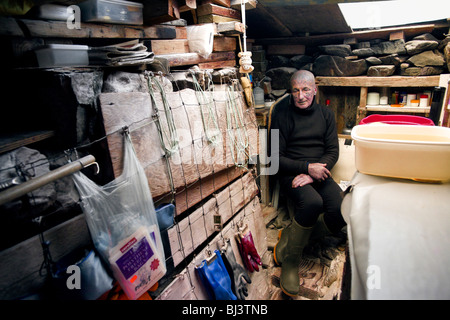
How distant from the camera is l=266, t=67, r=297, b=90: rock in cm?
480

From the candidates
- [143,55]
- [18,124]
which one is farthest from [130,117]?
[18,124]

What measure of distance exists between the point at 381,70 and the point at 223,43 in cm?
259

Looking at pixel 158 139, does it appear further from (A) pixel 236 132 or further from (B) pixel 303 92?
(B) pixel 303 92

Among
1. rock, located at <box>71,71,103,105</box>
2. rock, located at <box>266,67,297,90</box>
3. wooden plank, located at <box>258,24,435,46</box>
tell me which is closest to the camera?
rock, located at <box>71,71,103,105</box>

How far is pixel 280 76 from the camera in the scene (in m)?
4.87

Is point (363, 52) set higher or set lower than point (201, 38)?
lower

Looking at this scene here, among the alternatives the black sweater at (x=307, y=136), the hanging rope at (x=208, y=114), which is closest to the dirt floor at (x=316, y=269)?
the black sweater at (x=307, y=136)

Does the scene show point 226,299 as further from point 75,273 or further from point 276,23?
point 276,23

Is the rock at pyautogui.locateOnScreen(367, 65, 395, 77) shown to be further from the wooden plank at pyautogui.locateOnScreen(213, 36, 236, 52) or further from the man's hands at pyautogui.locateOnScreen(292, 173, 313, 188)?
the wooden plank at pyautogui.locateOnScreen(213, 36, 236, 52)

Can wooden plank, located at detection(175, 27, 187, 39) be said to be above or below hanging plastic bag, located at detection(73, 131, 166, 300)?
above

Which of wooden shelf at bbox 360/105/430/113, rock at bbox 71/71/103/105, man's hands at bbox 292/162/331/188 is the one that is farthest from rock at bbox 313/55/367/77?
rock at bbox 71/71/103/105

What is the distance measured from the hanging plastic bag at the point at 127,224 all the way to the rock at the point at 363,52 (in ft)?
13.6

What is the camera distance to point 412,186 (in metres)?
1.48

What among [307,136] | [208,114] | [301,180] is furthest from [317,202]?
[208,114]
